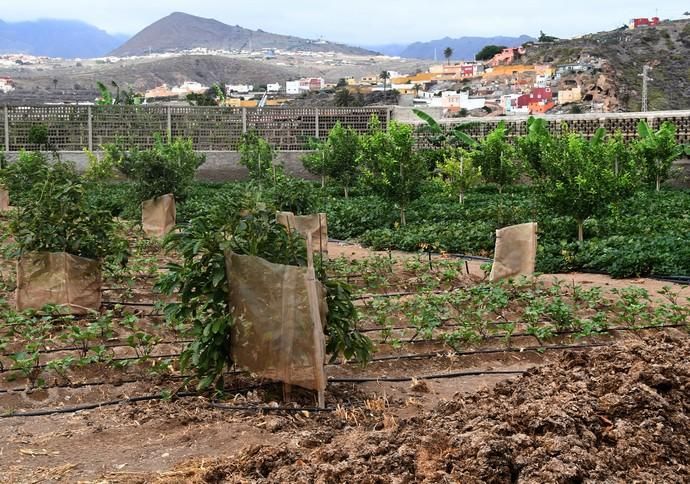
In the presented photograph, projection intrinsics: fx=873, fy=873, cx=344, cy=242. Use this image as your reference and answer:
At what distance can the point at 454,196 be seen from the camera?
1756 centimetres

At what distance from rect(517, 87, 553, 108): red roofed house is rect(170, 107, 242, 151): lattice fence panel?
27607 mm

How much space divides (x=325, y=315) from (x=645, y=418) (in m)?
2.11

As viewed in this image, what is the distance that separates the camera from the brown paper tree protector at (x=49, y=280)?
769 centimetres

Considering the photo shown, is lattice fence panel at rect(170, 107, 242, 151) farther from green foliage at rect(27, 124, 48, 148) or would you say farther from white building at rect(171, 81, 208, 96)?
white building at rect(171, 81, 208, 96)

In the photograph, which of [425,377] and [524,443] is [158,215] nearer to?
[425,377]

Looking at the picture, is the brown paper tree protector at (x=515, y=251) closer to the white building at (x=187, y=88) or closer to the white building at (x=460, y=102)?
the white building at (x=460, y=102)

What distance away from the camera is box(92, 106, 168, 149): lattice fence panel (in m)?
25.6

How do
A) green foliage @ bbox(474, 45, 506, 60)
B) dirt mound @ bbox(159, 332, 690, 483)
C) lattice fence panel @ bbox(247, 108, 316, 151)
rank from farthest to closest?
green foliage @ bbox(474, 45, 506, 60)
lattice fence panel @ bbox(247, 108, 316, 151)
dirt mound @ bbox(159, 332, 690, 483)

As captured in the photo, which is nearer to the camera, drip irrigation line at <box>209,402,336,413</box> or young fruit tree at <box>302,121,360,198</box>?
drip irrigation line at <box>209,402,336,413</box>

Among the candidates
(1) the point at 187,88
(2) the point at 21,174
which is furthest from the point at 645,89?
(1) the point at 187,88

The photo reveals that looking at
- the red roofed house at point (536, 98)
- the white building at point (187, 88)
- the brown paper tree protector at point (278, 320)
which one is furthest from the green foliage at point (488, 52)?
the brown paper tree protector at point (278, 320)

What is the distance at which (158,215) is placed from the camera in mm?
13391

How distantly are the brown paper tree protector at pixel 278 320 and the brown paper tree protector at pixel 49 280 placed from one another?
2663 millimetres

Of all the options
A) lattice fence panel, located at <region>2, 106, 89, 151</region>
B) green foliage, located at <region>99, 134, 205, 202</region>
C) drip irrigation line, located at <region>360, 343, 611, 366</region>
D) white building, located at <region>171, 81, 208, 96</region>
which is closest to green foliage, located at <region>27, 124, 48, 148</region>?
lattice fence panel, located at <region>2, 106, 89, 151</region>
